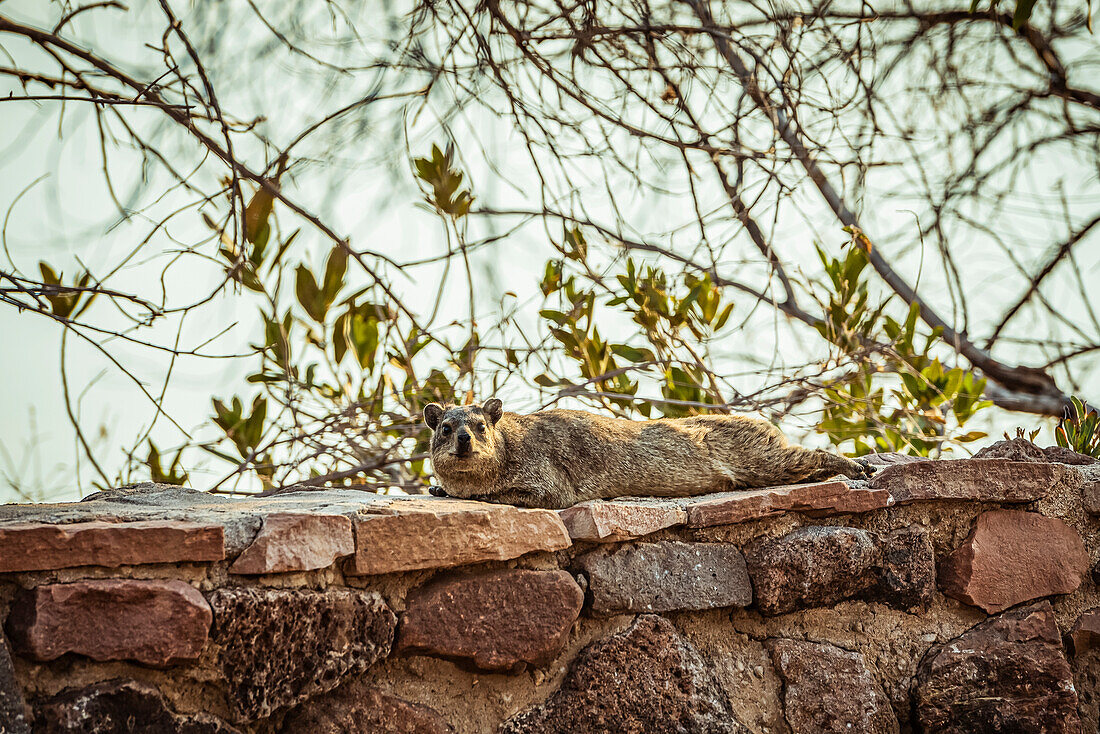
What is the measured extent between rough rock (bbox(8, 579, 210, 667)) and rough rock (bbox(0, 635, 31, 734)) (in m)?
0.05

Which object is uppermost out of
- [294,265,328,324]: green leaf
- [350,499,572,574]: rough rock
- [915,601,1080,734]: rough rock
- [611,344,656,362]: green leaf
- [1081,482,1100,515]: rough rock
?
[294,265,328,324]: green leaf

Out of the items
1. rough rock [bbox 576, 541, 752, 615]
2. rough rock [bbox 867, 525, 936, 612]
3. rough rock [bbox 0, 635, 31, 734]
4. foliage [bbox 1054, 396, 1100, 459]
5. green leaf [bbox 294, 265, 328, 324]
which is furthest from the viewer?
green leaf [bbox 294, 265, 328, 324]

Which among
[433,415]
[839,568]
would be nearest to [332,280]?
[433,415]

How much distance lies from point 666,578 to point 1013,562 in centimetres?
117

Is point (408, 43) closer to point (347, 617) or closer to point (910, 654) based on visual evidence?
point (347, 617)

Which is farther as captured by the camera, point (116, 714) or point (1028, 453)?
point (1028, 453)

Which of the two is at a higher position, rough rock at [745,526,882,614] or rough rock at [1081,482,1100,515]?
rough rock at [1081,482,1100,515]

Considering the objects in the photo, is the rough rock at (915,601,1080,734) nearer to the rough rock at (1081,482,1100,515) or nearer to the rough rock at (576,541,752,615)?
the rough rock at (1081,482,1100,515)

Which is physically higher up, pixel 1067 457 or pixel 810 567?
pixel 1067 457

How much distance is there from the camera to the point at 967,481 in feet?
8.95

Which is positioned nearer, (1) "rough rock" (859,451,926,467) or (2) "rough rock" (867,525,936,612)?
(2) "rough rock" (867,525,936,612)

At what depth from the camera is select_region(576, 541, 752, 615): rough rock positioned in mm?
2309

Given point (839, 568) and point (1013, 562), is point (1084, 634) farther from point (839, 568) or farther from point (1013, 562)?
point (839, 568)

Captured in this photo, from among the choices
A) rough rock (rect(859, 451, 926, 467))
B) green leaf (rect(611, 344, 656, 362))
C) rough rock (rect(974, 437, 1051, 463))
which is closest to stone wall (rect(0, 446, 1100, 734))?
rough rock (rect(974, 437, 1051, 463))
